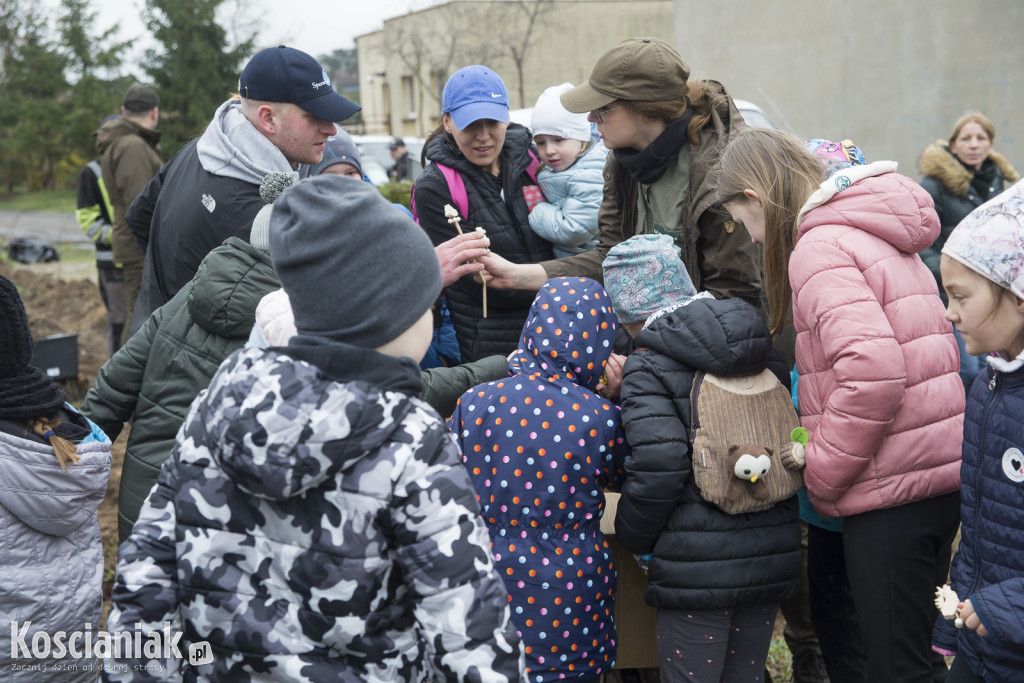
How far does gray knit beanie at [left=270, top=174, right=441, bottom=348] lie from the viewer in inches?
59.6

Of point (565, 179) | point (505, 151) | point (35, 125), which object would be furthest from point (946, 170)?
point (35, 125)

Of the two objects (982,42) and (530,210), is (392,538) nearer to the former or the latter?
(530,210)

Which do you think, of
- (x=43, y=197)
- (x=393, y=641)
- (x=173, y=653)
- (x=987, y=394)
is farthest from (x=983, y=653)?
(x=43, y=197)

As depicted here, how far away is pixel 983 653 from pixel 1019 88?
12.0m

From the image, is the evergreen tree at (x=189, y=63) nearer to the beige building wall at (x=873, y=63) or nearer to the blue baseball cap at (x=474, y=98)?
the beige building wall at (x=873, y=63)

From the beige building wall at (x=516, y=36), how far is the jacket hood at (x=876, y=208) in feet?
82.5

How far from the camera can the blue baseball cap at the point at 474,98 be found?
11.2 ft

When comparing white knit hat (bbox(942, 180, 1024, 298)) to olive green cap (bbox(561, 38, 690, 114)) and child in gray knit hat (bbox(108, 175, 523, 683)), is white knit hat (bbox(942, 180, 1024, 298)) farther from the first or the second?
child in gray knit hat (bbox(108, 175, 523, 683))

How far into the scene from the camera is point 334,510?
1500mm

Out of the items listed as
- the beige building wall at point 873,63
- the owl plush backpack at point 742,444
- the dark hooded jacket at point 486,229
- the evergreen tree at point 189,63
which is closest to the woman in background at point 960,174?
the dark hooded jacket at point 486,229

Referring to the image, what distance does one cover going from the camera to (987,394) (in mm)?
2117

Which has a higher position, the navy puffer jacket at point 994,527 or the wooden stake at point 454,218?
the wooden stake at point 454,218

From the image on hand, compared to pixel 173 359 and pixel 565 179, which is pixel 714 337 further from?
pixel 173 359

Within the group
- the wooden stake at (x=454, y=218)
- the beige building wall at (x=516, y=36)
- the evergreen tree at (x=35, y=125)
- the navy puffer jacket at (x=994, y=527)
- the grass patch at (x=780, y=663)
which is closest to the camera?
the navy puffer jacket at (x=994, y=527)
